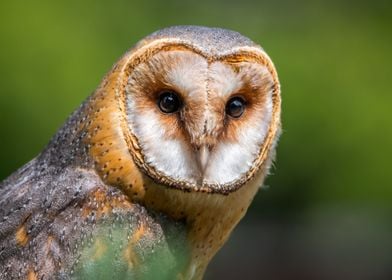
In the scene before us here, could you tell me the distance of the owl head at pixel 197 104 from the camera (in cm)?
345

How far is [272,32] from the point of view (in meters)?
8.10

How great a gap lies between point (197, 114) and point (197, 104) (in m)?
0.03

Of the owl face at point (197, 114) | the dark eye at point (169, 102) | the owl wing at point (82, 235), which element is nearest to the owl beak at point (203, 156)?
the owl face at point (197, 114)

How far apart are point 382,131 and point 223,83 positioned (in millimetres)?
3940

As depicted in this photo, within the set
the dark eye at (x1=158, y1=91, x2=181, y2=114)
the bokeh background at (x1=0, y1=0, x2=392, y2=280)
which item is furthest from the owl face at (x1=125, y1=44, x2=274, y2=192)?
the bokeh background at (x1=0, y1=0, x2=392, y2=280)

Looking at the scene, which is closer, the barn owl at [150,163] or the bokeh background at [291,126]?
the barn owl at [150,163]

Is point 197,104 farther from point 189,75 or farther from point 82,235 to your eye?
point 82,235

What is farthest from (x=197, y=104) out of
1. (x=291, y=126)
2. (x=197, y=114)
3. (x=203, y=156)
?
(x=291, y=126)

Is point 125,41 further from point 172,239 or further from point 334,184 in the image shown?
point 172,239

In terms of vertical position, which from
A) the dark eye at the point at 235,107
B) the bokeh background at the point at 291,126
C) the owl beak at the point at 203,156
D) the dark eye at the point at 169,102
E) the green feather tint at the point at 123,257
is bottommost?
the bokeh background at the point at 291,126

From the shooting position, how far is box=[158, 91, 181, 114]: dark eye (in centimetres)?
347

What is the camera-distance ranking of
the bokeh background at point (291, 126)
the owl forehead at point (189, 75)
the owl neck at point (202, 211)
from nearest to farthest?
1. the owl forehead at point (189, 75)
2. the owl neck at point (202, 211)
3. the bokeh background at point (291, 126)

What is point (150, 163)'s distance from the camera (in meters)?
3.55

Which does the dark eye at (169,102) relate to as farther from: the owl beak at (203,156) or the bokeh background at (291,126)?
the bokeh background at (291,126)
